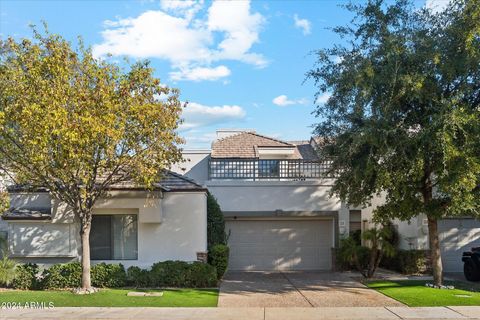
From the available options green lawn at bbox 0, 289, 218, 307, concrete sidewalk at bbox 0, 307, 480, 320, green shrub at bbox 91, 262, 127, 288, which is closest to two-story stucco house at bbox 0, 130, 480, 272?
green shrub at bbox 91, 262, 127, 288

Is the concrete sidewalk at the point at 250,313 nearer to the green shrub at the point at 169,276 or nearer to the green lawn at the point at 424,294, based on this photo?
the green lawn at the point at 424,294

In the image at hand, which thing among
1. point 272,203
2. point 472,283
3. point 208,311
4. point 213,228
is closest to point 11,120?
point 208,311

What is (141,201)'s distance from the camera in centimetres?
1789

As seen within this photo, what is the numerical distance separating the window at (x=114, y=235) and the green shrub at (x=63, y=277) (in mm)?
1972

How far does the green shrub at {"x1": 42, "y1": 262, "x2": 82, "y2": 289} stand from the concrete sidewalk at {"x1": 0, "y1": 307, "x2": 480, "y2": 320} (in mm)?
3135

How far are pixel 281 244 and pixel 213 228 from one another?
3941mm

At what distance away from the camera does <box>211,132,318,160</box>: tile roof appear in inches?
1112

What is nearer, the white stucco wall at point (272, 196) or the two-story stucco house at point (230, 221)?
the two-story stucco house at point (230, 221)

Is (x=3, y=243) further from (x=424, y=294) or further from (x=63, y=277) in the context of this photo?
(x=424, y=294)

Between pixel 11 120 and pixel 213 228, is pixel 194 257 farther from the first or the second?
pixel 11 120

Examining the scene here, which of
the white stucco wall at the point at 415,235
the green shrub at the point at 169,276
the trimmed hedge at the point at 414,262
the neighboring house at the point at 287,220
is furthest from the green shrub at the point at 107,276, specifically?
Answer: the trimmed hedge at the point at 414,262

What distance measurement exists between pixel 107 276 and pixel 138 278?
0.93m

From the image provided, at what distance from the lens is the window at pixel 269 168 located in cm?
2264

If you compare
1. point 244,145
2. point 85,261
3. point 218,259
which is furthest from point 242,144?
point 85,261
